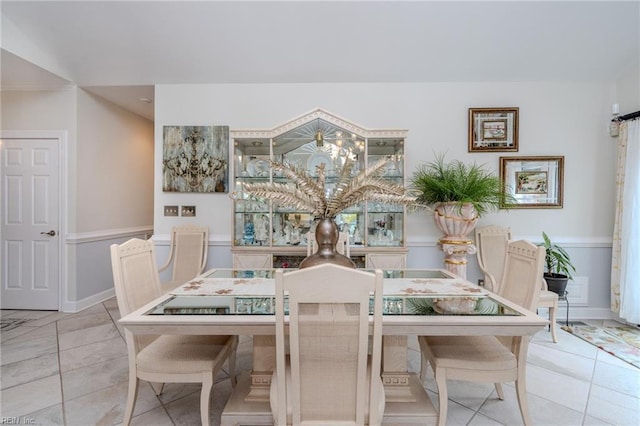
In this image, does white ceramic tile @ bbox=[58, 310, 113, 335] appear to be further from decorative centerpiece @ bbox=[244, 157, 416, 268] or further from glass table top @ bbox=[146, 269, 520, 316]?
decorative centerpiece @ bbox=[244, 157, 416, 268]

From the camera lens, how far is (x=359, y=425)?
1.16 m

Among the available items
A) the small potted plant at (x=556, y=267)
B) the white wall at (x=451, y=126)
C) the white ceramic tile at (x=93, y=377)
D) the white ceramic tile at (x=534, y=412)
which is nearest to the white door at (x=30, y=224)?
the white wall at (x=451, y=126)

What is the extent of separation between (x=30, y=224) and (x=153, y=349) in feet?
10.9

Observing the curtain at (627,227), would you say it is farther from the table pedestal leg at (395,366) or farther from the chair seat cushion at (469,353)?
the table pedestal leg at (395,366)

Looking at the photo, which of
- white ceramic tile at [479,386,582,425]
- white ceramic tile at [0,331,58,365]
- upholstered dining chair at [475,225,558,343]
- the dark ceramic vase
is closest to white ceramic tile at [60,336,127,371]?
white ceramic tile at [0,331,58,365]

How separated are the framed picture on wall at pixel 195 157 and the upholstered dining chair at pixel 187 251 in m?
0.53

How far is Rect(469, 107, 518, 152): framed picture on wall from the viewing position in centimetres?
344

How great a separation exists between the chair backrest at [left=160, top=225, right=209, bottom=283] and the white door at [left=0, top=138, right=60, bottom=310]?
158cm

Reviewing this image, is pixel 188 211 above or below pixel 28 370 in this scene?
above

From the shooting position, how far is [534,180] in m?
3.44

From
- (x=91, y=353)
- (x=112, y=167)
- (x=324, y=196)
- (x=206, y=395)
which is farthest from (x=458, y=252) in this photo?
(x=112, y=167)

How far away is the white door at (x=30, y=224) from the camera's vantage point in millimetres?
3619

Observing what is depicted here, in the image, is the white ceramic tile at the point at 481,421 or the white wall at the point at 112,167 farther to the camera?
the white wall at the point at 112,167

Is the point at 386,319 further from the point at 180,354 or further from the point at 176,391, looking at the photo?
the point at 176,391
